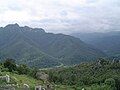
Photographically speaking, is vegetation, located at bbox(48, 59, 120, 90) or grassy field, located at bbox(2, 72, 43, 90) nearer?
grassy field, located at bbox(2, 72, 43, 90)

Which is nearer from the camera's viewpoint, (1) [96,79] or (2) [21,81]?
(2) [21,81]

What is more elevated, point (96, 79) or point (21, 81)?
point (21, 81)

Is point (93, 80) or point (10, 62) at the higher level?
point (10, 62)

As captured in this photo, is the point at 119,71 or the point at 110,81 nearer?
the point at 110,81

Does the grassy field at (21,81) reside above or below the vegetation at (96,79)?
above

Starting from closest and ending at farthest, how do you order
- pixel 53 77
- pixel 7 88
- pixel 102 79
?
pixel 7 88 → pixel 53 77 → pixel 102 79

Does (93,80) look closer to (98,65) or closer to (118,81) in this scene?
(118,81)

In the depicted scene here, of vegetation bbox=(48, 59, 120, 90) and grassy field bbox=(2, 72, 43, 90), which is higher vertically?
grassy field bbox=(2, 72, 43, 90)

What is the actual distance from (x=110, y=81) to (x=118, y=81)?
2520mm

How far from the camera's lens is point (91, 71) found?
150000 mm

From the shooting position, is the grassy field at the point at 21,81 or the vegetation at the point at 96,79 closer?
the grassy field at the point at 21,81

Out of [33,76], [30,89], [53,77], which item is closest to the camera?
[30,89]

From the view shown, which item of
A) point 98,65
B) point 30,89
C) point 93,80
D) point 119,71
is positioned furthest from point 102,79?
point 30,89

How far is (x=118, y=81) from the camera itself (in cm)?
10869
